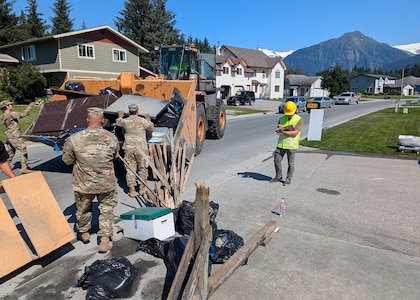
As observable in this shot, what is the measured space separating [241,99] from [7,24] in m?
32.8

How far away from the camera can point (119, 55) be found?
32094 mm

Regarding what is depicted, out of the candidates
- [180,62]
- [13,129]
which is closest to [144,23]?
[180,62]

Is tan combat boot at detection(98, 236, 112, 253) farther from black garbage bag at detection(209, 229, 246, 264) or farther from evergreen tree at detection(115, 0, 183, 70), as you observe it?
evergreen tree at detection(115, 0, 183, 70)

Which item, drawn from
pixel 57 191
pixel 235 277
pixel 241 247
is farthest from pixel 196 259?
pixel 57 191

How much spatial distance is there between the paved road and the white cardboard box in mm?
162

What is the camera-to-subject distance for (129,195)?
599 centimetres

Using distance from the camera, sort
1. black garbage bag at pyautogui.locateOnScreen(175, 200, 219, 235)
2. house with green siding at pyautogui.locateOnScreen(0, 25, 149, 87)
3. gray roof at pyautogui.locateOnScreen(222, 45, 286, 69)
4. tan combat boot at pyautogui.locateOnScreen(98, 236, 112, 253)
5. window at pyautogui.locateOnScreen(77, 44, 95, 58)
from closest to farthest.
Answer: tan combat boot at pyautogui.locateOnScreen(98, 236, 112, 253)
black garbage bag at pyautogui.locateOnScreen(175, 200, 219, 235)
house with green siding at pyautogui.locateOnScreen(0, 25, 149, 87)
window at pyautogui.locateOnScreen(77, 44, 95, 58)
gray roof at pyautogui.locateOnScreen(222, 45, 286, 69)

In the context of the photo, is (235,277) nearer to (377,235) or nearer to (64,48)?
(377,235)

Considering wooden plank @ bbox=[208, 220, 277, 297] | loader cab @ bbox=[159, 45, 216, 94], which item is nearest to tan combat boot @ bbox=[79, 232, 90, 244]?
wooden plank @ bbox=[208, 220, 277, 297]

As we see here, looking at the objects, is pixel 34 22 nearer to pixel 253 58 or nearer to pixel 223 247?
pixel 253 58

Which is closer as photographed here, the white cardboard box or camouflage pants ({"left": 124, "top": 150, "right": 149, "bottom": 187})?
the white cardboard box

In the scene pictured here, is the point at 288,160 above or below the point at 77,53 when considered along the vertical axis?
below

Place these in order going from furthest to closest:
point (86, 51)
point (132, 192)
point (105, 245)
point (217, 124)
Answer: point (86, 51), point (217, 124), point (132, 192), point (105, 245)

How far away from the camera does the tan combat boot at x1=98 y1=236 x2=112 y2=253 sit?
3898 mm
